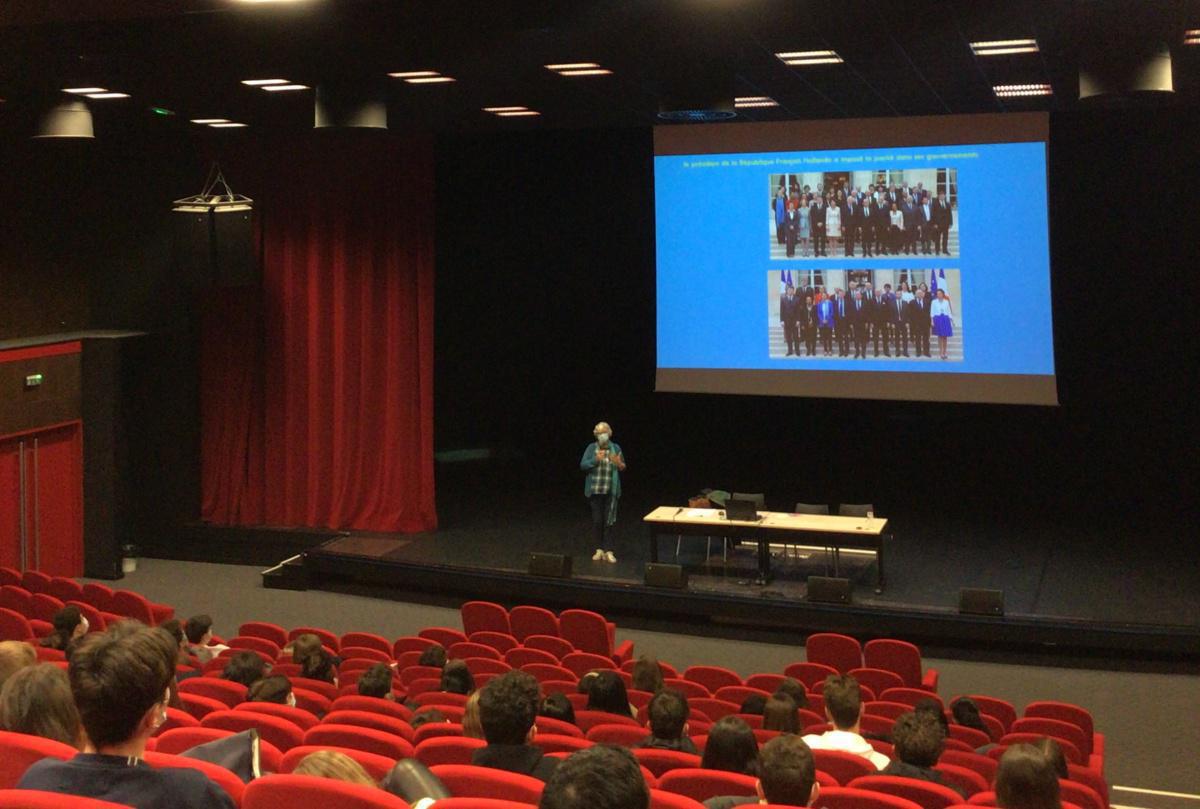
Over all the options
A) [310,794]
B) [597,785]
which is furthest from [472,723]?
[597,785]

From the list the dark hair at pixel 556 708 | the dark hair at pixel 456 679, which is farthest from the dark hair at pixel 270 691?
the dark hair at pixel 556 708

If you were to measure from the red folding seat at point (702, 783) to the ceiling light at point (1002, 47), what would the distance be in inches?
255

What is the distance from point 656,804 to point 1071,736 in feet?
13.7

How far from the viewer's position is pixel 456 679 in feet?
20.8

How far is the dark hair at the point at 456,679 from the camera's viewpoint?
20.8 feet

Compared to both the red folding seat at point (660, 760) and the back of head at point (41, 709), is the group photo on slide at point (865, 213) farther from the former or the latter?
the back of head at point (41, 709)

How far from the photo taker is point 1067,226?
13117 mm

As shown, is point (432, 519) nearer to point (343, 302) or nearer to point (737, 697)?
point (343, 302)

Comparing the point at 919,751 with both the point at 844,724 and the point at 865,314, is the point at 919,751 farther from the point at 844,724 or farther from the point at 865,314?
the point at 865,314

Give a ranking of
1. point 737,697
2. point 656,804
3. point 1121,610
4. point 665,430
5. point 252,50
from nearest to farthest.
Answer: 1. point 656,804
2. point 737,697
3. point 252,50
4. point 1121,610
5. point 665,430

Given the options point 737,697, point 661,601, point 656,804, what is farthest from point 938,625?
point 656,804

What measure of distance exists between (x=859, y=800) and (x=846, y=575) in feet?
26.0

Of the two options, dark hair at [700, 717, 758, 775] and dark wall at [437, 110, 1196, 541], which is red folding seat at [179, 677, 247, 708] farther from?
dark wall at [437, 110, 1196, 541]

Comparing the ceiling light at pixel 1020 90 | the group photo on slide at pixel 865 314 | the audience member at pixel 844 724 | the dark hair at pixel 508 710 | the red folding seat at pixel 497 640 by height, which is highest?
the ceiling light at pixel 1020 90
